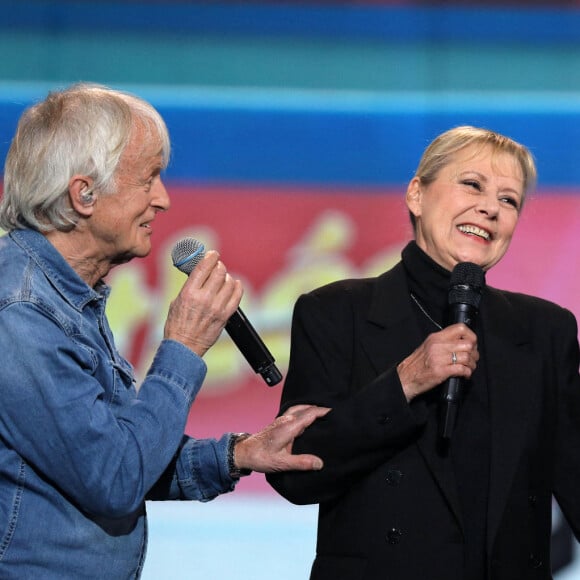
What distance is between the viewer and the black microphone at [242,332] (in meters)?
1.82

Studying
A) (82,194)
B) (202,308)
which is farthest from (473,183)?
(82,194)

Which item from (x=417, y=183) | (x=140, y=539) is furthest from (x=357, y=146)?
(x=140, y=539)

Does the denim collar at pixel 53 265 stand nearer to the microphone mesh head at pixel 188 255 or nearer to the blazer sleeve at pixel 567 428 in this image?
the microphone mesh head at pixel 188 255

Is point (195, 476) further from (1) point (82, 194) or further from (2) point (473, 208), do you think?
(2) point (473, 208)

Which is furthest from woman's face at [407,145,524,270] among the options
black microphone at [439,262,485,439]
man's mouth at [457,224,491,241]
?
black microphone at [439,262,485,439]

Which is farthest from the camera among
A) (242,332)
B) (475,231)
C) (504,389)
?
(475,231)

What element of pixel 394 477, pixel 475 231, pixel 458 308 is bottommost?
pixel 394 477

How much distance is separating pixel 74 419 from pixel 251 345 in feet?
1.35

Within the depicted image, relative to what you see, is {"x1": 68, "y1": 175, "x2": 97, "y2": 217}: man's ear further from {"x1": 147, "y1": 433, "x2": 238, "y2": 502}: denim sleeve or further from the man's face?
{"x1": 147, "y1": 433, "x2": 238, "y2": 502}: denim sleeve

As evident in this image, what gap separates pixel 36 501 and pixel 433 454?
72 cm

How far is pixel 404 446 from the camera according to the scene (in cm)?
196

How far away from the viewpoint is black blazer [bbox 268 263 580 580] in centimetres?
190

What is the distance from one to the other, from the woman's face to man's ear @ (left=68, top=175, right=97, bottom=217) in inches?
30.0

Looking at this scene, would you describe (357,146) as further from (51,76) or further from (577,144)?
(51,76)
